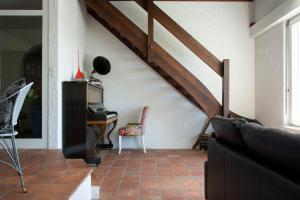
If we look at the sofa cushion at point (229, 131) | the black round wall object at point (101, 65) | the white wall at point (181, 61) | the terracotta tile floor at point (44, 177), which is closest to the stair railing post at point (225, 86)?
the white wall at point (181, 61)

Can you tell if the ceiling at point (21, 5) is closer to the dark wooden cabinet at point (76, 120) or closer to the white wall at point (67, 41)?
the white wall at point (67, 41)

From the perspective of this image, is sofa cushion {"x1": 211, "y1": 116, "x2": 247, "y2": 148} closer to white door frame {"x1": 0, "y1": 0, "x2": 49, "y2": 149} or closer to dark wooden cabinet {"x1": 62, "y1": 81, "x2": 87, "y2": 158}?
dark wooden cabinet {"x1": 62, "y1": 81, "x2": 87, "y2": 158}

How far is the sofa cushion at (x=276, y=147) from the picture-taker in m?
1.18

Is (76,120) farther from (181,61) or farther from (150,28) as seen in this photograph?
(181,61)

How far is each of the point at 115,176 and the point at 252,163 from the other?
254cm

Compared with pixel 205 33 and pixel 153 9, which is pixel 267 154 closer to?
pixel 153 9

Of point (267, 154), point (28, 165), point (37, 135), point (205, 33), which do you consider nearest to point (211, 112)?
point (205, 33)

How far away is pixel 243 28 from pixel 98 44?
10.2 ft

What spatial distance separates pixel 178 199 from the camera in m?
2.83

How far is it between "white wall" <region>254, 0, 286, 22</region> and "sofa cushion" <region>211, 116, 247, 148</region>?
11.5ft

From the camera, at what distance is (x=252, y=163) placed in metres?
1.46

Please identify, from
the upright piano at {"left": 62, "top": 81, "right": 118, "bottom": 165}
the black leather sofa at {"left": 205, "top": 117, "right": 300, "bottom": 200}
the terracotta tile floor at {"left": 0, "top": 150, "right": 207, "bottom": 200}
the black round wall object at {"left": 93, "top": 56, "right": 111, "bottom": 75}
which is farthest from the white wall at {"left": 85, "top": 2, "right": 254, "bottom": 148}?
the black leather sofa at {"left": 205, "top": 117, "right": 300, "bottom": 200}

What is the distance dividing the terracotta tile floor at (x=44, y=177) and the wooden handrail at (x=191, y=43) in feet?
9.61

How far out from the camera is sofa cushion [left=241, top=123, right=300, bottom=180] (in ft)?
3.87
